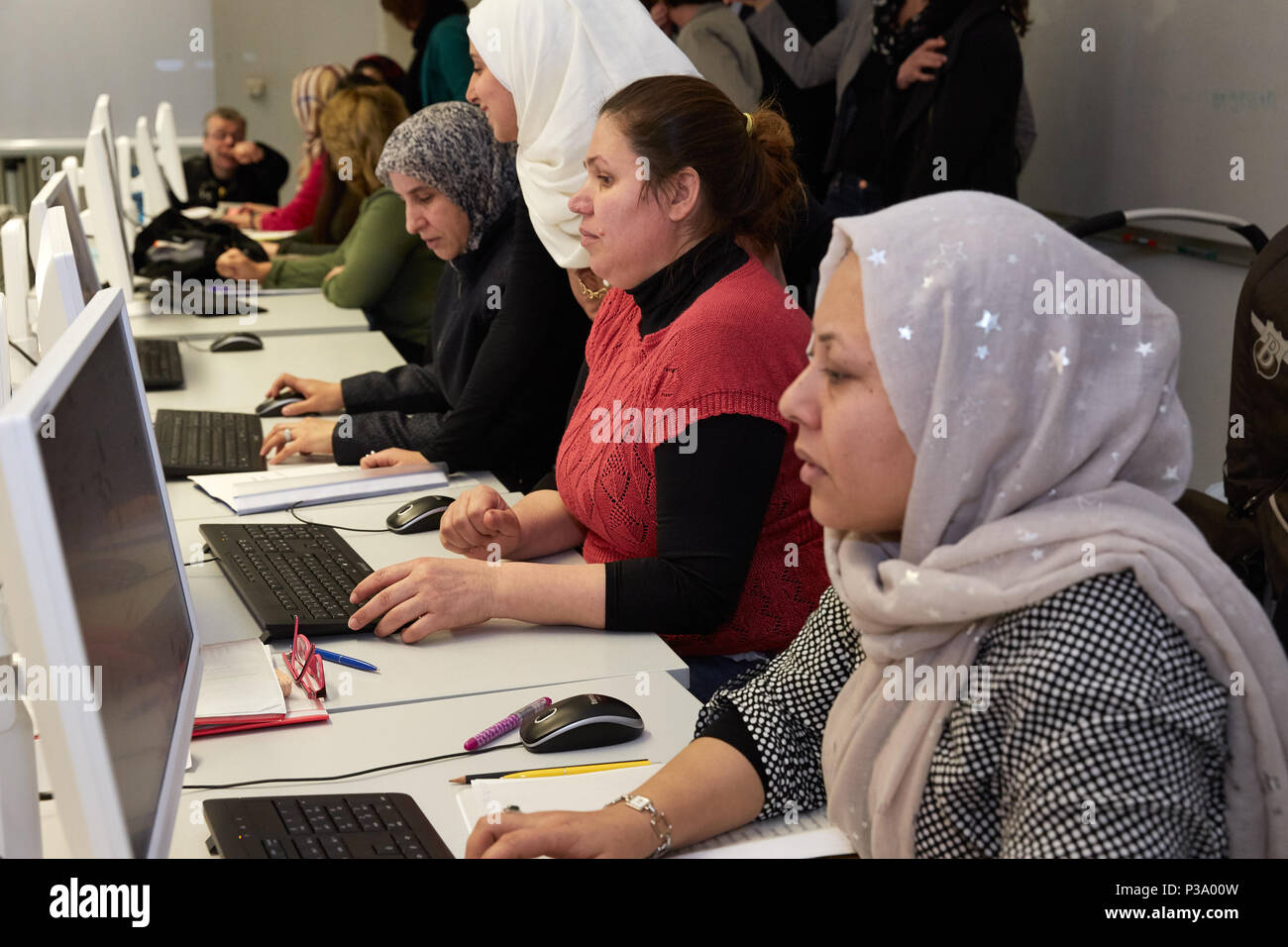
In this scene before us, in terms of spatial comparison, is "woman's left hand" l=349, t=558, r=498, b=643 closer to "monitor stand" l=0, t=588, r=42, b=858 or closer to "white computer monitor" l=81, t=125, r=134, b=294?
"monitor stand" l=0, t=588, r=42, b=858

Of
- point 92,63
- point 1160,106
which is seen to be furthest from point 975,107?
point 92,63

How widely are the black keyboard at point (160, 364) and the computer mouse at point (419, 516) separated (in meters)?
0.98

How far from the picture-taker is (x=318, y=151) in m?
4.78

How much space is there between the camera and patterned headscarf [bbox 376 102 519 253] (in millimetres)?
2373

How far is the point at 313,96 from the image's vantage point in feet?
16.4

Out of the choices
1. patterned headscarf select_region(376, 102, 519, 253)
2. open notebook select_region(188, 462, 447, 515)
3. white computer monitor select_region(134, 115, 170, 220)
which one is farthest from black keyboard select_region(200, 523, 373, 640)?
white computer monitor select_region(134, 115, 170, 220)

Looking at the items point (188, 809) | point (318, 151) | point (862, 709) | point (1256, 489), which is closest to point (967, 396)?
point (862, 709)

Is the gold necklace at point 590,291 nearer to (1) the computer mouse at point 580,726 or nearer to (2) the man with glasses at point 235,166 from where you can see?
(1) the computer mouse at point 580,726

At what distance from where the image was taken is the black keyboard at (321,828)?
974mm

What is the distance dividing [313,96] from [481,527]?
3870 mm

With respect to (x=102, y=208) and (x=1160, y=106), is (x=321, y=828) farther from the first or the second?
(x=1160, y=106)

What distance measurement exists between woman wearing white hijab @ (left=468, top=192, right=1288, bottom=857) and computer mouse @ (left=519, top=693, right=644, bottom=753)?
164 millimetres

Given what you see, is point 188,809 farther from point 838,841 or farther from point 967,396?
point 967,396
